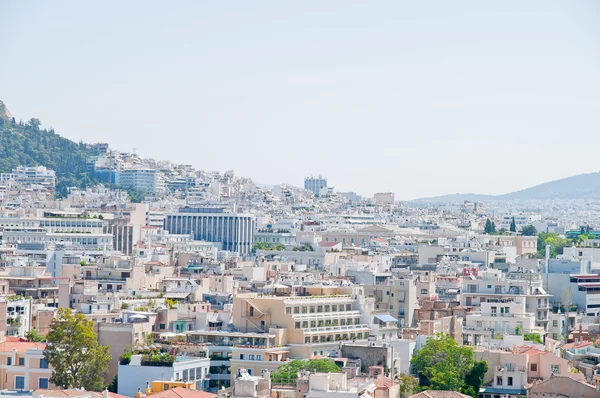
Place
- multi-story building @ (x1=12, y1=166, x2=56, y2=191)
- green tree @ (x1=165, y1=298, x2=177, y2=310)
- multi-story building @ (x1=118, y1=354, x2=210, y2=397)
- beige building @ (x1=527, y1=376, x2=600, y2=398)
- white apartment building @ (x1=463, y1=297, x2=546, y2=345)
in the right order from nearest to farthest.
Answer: beige building @ (x1=527, y1=376, x2=600, y2=398) < multi-story building @ (x1=118, y1=354, x2=210, y2=397) < green tree @ (x1=165, y1=298, x2=177, y2=310) < white apartment building @ (x1=463, y1=297, x2=546, y2=345) < multi-story building @ (x1=12, y1=166, x2=56, y2=191)

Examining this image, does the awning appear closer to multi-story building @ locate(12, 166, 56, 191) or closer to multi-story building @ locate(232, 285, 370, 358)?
multi-story building @ locate(232, 285, 370, 358)

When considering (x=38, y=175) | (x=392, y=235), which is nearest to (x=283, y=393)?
(x=392, y=235)

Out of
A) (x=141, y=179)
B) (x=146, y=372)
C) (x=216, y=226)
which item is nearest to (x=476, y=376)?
(x=146, y=372)

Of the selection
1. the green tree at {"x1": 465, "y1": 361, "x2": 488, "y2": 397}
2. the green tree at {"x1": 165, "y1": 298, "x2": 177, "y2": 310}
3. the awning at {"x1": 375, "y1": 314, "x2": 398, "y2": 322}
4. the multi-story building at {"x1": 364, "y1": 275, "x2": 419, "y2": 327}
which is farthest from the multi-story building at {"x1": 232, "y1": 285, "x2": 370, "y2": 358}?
the multi-story building at {"x1": 364, "y1": 275, "x2": 419, "y2": 327}

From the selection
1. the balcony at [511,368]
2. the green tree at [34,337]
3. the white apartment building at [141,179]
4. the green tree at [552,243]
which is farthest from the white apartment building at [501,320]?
the white apartment building at [141,179]

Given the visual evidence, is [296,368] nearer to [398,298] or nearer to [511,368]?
[511,368]
